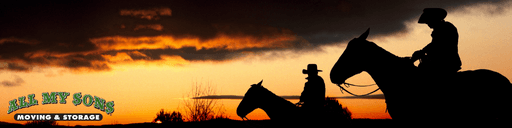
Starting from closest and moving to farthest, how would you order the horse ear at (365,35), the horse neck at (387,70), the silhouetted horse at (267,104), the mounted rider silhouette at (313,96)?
the horse neck at (387,70), the horse ear at (365,35), the mounted rider silhouette at (313,96), the silhouetted horse at (267,104)

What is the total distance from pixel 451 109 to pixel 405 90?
0.64m

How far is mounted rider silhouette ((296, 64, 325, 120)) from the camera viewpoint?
729cm

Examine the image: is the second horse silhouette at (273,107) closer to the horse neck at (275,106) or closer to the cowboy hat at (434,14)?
the horse neck at (275,106)

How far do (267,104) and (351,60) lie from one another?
2713 mm

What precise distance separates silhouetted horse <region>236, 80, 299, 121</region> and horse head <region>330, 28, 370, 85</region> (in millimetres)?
2082

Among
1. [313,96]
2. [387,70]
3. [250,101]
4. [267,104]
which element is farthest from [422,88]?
[250,101]

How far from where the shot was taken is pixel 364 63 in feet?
17.8

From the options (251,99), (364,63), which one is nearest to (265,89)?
(251,99)

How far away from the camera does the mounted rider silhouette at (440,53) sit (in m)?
5.08

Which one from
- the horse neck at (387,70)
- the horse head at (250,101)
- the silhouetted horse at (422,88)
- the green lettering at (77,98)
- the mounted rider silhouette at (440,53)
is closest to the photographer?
the silhouetted horse at (422,88)

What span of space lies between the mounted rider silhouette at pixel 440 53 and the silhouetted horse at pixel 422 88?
Answer: 120 millimetres

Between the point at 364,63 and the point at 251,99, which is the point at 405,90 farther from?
the point at 251,99

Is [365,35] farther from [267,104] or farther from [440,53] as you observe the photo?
[267,104]

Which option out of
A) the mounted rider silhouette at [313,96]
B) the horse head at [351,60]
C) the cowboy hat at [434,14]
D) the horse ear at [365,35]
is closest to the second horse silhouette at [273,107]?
the mounted rider silhouette at [313,96]
